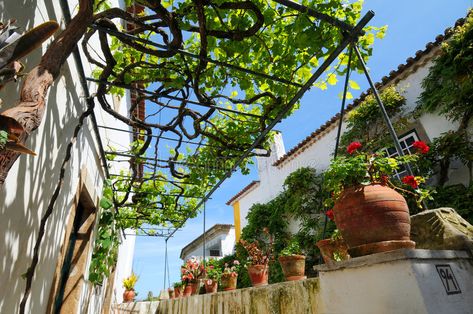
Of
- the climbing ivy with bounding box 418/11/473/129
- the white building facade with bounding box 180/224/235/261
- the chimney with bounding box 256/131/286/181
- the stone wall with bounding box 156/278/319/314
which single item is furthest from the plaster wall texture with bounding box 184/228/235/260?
the climbing ivy with bounding box 418/11/473/129

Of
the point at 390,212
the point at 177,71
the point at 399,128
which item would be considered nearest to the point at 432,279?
the point at 390,212

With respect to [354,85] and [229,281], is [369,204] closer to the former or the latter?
[354,85]

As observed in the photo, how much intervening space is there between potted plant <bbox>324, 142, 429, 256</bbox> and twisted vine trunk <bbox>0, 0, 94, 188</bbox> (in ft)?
5.73

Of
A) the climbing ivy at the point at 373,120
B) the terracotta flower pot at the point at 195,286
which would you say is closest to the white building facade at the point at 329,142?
the climbing ivy at the point at 373,120

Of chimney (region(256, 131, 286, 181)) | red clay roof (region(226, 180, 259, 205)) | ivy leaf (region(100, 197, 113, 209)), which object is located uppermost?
chimney (region(256, 131, 286, 181))

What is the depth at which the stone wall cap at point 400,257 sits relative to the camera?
1.43 meters

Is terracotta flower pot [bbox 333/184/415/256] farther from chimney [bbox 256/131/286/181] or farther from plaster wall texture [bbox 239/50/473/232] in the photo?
chimney [bbox 256/131/286/181]

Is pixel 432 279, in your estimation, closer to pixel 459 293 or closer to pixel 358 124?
pixel 459 293

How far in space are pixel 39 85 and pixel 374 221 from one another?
1.92 meters

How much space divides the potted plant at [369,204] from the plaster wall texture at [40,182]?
2.03 m

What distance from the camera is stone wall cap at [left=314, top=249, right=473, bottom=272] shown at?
4.70 feet

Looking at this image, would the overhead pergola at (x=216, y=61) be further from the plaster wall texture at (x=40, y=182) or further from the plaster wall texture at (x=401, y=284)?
the plaster wall texture at (x=401, y=284)

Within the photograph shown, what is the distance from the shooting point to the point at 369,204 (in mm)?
1716

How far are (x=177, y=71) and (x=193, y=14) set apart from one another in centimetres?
85
